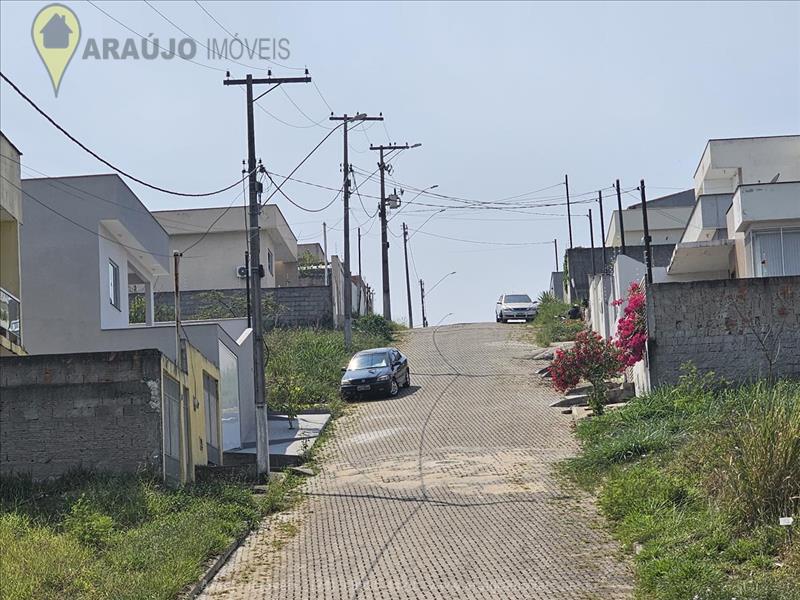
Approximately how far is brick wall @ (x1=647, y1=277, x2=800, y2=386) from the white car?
28.3m

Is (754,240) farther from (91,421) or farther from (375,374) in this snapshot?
(91,421)

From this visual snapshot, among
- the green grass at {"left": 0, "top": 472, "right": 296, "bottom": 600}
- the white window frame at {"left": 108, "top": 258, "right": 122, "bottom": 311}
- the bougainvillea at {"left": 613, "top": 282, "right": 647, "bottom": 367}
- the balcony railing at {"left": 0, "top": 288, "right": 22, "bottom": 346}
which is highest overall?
the white window frame at {"left": 108, "top": 258, "right": 122, "bottom": 311}

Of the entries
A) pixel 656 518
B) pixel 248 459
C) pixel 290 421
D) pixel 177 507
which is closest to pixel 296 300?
pixel 290 421

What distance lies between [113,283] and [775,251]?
16024 millimetres

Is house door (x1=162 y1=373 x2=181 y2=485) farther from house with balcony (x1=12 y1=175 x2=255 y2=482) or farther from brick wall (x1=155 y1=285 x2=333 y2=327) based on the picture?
brick wall (x1=155 y1=285 x2=333 y2=327)

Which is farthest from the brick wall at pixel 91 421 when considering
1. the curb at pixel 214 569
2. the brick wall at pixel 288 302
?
the brick wall at pixel 288 302

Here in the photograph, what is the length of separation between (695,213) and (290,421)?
1353cm

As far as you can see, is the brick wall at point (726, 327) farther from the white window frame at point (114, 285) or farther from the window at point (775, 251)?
the white window frame at point (114, 285)

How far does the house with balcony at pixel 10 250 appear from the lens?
73.2 ft

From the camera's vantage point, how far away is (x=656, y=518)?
15805mm

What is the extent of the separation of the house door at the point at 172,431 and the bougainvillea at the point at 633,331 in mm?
10210

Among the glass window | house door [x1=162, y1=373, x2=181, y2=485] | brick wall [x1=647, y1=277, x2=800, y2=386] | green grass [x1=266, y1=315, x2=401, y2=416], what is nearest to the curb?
house door [x1=162, y1=373, x2=181, y2=485]

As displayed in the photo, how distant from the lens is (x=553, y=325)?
45219 mm

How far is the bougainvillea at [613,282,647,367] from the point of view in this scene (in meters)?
26.1
